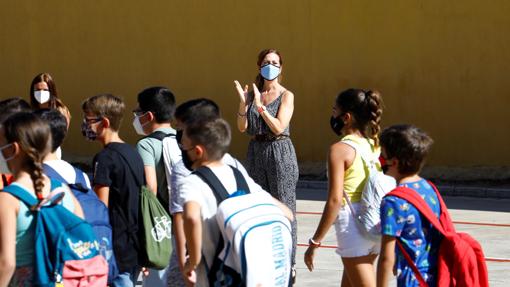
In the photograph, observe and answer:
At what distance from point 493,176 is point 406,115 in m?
1.63

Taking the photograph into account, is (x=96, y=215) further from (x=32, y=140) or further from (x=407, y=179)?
(x=407, y=179)

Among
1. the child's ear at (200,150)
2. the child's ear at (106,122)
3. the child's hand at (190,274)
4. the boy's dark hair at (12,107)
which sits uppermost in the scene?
the boy's dark hair at (12,107)

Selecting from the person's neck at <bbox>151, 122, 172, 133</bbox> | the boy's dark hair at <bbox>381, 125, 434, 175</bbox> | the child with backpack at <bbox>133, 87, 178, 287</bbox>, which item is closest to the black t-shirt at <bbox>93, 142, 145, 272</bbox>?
the child with backpack at <bbox>133, 87, 178, 287</bbox>

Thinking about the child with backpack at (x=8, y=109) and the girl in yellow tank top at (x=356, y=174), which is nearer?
the child with backpack at (x=8, y=109)

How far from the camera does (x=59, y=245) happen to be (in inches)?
180

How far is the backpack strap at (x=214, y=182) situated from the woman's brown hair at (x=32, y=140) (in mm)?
672

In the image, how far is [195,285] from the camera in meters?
4.91

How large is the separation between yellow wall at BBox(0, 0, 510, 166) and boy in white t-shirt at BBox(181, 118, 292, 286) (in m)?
11.9

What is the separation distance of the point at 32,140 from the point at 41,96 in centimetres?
418

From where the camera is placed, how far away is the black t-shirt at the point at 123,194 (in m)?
6.29

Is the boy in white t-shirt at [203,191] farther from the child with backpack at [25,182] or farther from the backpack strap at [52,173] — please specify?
the backpack strap at [52,173]

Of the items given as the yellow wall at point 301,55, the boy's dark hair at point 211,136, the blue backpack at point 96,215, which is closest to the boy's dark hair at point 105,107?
the blue backpack at point 96,215

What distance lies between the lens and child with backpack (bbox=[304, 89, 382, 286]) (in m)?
6.21

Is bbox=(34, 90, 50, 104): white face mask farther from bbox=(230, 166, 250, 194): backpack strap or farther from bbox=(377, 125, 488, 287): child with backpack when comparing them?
bbox=(377, 125, 488, 287): child with backpack
